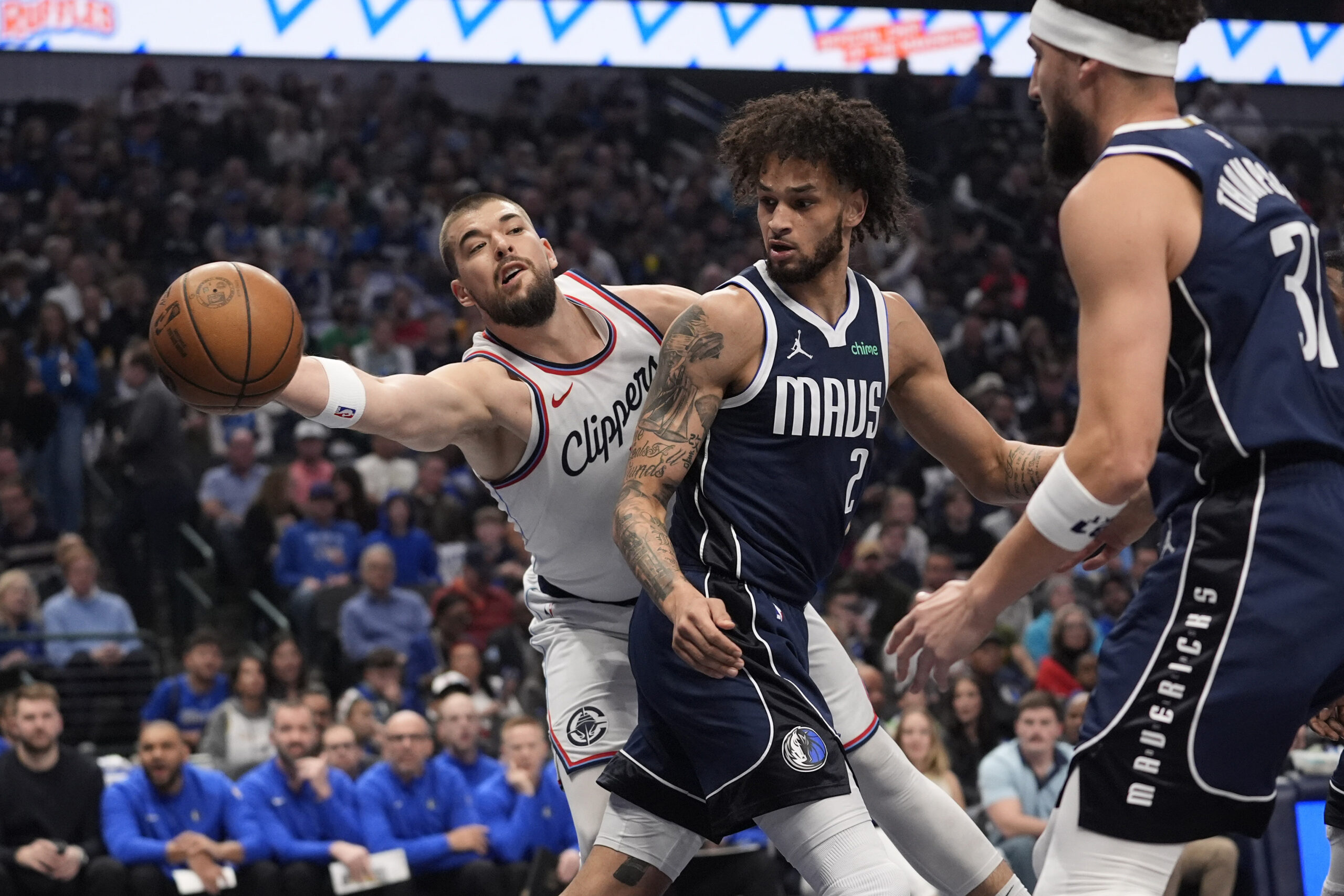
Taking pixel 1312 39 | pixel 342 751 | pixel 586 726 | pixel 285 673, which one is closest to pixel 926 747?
pixel 342 751

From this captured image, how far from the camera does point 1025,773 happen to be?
28.4 feet

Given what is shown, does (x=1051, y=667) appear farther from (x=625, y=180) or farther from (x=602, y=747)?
(x=625, y=180)

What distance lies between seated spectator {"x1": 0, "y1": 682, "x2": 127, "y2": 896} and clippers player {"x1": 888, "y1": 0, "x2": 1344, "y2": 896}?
6360 millimetres

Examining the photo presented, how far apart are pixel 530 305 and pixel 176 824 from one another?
507 cm

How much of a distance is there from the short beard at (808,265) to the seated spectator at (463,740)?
18.7 ft

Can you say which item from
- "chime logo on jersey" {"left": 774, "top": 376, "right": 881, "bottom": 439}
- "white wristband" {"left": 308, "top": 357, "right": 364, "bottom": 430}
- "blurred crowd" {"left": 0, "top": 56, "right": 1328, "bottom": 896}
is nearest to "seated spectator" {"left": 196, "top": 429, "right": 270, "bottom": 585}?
"blurred crowd" {"left": 0, "top": 56, "right": 1328, "bottom": 896}

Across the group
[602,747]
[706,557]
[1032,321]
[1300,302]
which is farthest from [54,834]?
[1032,321]

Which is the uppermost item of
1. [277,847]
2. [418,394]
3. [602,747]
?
[418,394]

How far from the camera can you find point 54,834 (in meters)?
8.16

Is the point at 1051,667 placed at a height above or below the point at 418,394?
below

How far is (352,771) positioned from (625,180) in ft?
36.3

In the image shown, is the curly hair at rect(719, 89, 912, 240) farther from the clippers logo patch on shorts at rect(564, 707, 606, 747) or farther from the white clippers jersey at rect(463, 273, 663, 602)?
the clippers logo patch on shorts at rect(564, 707, 606, 747)

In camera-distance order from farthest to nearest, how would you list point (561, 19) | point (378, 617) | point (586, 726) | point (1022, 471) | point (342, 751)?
1. point (561, 19)
2. point (378, 617)
3. point (342, 751)
4. point (586, 726)
5. point (1022, 471)

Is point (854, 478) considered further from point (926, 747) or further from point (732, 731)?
point (926, 747)
